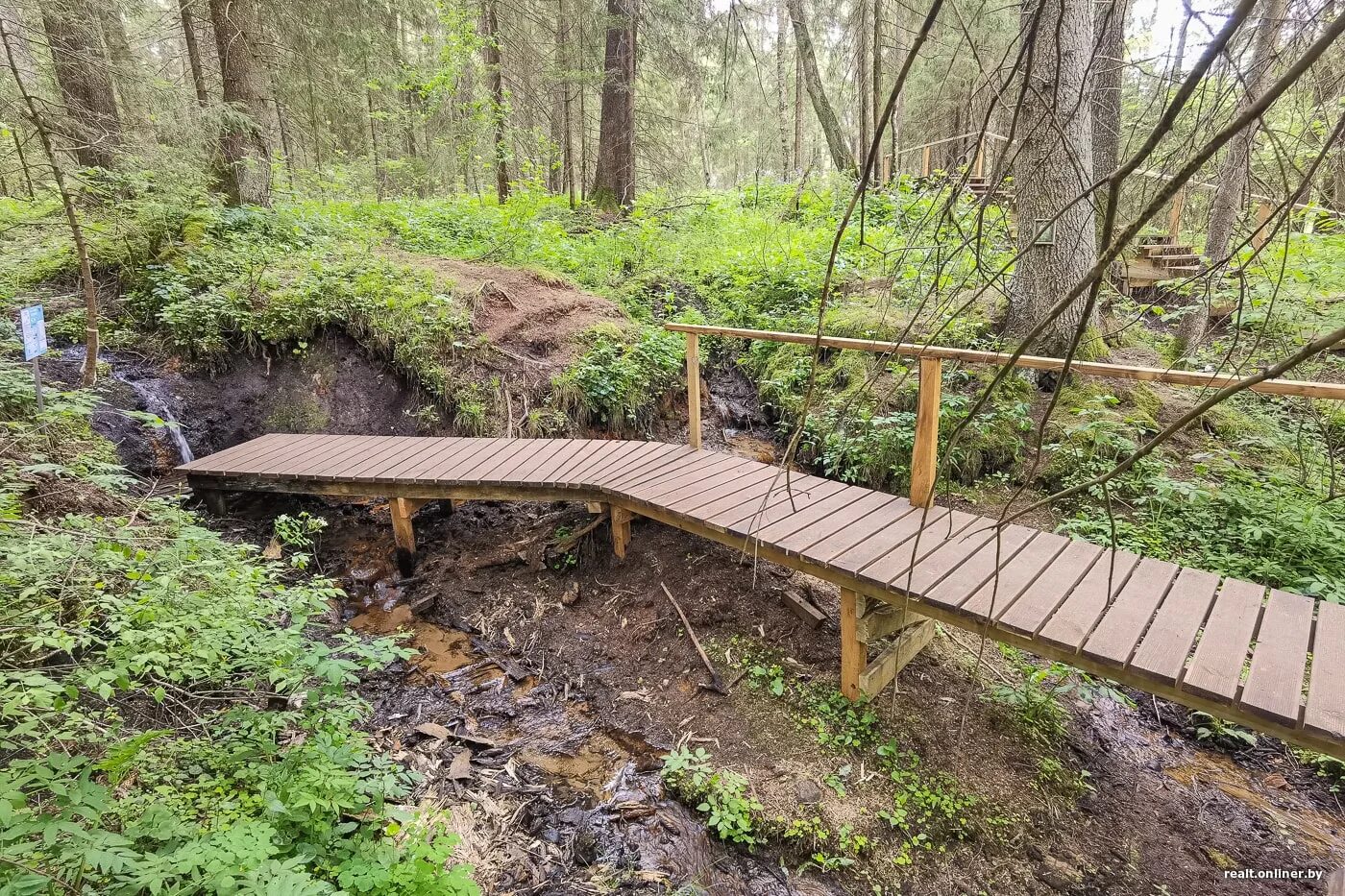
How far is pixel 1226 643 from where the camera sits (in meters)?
2.57

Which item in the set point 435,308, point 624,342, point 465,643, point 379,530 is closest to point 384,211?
point 435,308

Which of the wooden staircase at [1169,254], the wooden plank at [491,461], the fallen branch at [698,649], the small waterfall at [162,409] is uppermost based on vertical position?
the wooden staircase at [1169,254]

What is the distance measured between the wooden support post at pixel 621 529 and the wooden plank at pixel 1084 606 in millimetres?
2834

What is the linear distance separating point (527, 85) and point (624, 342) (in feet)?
21.3

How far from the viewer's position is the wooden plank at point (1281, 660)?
2.24 metres

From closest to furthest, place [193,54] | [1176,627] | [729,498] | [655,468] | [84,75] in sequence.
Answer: [1176,627]
[729,498]
[655,468]
[84,75]
[193,54]

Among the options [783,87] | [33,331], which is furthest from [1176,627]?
[783,87]

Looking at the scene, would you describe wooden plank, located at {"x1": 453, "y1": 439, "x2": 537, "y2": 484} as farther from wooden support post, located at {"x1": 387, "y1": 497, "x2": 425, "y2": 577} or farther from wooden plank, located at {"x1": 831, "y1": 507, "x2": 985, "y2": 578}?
wooden plank, located at {"x1": 831, "y1": 507, "x2": 985, "y2": 578}

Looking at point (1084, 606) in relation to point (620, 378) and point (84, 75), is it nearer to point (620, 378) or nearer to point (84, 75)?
point (620, 378)

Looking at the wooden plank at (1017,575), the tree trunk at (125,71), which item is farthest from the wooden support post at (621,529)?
the tree trunk at (125,71)

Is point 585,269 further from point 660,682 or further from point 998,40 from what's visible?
point 998,40

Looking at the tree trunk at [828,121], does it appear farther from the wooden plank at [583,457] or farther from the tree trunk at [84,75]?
the tree trunk at [84,75]

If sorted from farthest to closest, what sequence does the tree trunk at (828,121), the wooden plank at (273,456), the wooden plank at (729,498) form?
the tree trunk at (828,121) → the wooden plank at (273,456) → the wooden plank at (729,498)

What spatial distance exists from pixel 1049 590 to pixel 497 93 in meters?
11.1
